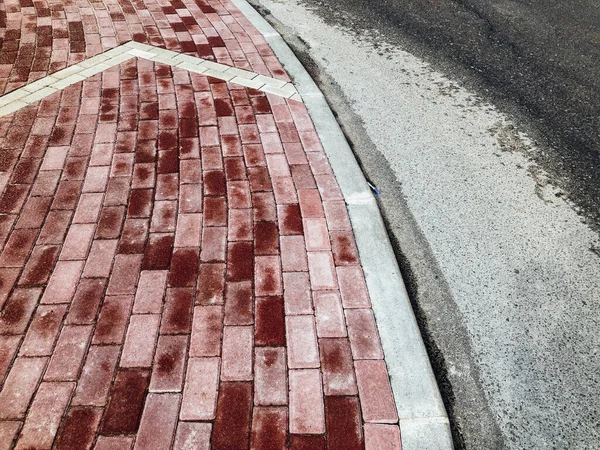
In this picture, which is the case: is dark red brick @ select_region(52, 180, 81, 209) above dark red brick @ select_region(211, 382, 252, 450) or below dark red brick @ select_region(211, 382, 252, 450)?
above

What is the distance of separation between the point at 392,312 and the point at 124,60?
13.0ft

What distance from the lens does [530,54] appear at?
568 centimetres

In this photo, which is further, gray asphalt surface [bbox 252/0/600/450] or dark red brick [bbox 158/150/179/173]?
dark red brick [bbox 158/150/179/173]

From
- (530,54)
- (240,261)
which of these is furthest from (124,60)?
(530,54)

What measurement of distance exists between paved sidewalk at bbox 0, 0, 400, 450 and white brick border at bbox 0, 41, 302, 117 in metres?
0.03

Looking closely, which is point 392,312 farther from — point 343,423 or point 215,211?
point 215,211

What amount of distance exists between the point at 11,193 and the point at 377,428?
2.96m

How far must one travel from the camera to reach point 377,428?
2.37 meters

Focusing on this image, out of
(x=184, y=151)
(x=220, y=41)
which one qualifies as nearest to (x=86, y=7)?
(x=220, y=41)

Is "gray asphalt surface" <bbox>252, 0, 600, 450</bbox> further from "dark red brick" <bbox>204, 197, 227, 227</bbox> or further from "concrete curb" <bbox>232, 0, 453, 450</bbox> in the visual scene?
"dark red brick" <bbox>204, 197, 227, 227</bbox>

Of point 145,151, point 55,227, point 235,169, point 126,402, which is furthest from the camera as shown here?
point 145,151

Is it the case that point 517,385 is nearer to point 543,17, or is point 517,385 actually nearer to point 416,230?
point 416,230

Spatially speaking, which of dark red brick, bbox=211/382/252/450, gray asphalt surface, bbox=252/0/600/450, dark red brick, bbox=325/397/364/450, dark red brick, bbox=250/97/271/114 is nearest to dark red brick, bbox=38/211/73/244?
dark red brick, bbox=211/382/252/450

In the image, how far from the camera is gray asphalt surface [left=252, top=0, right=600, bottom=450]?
8.43 feet
